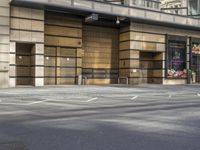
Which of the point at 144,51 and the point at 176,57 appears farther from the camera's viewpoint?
the point at 176,57

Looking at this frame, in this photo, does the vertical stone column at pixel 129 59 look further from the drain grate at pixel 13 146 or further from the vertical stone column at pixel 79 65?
the drain grate at pixel 13 146

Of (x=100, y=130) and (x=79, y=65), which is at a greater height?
(x=79, y=65)

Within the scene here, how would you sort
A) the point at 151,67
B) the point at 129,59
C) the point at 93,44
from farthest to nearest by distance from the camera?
1. the point at 151,67
2. the point at 93,44
3. the point at 129,59

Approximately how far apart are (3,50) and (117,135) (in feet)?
62.3

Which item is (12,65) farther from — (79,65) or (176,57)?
(176,57)

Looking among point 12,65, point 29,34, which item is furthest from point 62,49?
point 12,65

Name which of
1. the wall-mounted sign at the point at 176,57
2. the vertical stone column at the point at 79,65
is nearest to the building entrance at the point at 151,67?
the wall-mounted sign at the point at 176,57

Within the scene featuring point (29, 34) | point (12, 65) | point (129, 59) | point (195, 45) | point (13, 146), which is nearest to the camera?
point (13, 146)

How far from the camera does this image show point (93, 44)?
33250mm

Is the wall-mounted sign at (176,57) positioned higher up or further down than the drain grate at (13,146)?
higher up

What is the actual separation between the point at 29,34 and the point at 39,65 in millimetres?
2382

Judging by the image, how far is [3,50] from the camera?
2612 centimetres

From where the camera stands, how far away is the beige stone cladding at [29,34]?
2669 centimetres

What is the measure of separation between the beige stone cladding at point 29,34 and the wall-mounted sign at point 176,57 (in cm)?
1330
